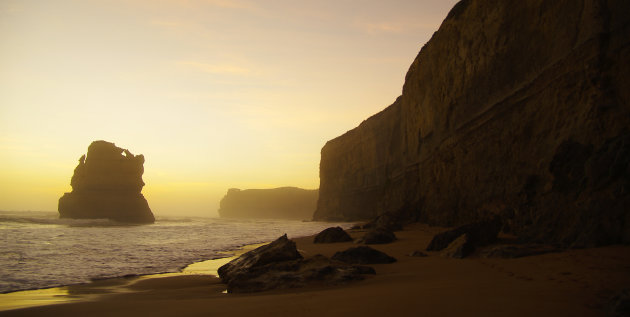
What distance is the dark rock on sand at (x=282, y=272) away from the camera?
5.23 meters

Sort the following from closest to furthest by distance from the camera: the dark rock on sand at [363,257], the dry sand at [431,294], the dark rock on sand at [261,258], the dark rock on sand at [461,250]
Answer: the dry sand at [431,294]
the dark rock on sand at [261,258]
the dark rock on sand at [461,250]
the dark rock on sand at [363,257]

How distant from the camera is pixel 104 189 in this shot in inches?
2147

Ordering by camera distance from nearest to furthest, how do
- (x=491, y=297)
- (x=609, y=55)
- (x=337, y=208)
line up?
(x=491, y=297)
(x=609, y=55)
(x=337, y=208)

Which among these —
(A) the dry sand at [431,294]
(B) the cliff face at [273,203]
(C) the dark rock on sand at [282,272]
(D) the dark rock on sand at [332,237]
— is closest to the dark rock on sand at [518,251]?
(A) the dry sand at [431,294]

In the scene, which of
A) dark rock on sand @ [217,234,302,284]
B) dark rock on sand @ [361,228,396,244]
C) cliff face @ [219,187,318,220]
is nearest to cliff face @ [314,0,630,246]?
dark rock on sand @ [361,228,396,244]

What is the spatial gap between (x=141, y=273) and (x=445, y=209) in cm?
1231

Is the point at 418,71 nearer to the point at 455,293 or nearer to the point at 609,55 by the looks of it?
the point at 609,55

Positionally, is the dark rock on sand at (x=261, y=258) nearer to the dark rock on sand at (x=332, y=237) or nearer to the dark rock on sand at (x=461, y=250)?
Answer: the dark rock on sand at (x=461, y=250)

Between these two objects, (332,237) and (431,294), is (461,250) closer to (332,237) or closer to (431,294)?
(431,294)

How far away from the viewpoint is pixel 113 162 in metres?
55.0

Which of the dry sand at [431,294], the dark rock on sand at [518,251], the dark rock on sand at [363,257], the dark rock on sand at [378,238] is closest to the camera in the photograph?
the dry sand at [431,294]

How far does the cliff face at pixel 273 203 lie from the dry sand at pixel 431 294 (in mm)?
98214

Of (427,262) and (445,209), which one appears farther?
(445,209)

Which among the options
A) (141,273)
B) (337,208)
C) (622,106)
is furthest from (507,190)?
(337,208)
